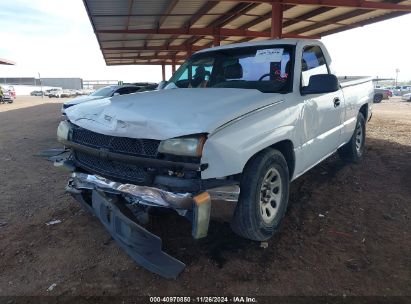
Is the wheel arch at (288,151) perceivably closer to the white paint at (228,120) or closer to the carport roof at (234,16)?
the white paint at (228,120)

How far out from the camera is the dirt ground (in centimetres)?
282

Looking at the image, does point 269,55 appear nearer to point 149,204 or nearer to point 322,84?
point 322,84

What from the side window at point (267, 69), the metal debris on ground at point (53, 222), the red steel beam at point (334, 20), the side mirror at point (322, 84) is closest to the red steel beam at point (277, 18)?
the red steel beam at point (334, 20)

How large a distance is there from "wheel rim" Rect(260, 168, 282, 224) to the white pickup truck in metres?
0.01

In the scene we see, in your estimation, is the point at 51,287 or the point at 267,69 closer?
the point at 51,287

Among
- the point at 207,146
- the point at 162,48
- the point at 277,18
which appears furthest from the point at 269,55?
the point at 162,48

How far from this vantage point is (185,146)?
2682 millimetres

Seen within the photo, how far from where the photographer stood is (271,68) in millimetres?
3984

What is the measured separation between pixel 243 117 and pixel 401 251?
1.91 meters

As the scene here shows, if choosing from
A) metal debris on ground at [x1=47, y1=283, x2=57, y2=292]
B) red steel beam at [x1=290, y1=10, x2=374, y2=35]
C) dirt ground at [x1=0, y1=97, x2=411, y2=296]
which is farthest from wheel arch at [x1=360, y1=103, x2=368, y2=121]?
red steel beam at [x1=290, y1=10, x2=374, y2=35]

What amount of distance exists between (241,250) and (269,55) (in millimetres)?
2168

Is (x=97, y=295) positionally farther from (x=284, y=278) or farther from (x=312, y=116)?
(x=312, y=116)

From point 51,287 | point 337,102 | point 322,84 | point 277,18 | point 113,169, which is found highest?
point 277,18

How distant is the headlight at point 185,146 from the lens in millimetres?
2654
